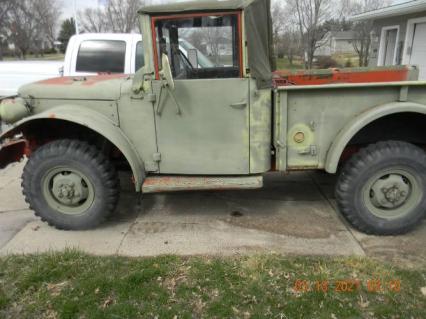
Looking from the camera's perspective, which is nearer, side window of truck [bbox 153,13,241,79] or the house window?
side window of truck [bbox 153,13,241,79]

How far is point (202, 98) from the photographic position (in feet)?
11.1

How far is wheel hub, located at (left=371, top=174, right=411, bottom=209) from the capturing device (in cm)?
354

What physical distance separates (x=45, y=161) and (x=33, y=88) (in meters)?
0.77

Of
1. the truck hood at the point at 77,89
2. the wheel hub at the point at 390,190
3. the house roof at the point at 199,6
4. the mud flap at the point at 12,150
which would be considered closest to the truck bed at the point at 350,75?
the house roof at the point at 199,6

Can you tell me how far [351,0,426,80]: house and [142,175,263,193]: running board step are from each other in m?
7.61

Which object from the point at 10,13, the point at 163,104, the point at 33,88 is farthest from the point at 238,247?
the point at 10,13

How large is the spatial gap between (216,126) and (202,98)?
0.28 meters

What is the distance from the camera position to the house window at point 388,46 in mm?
12156

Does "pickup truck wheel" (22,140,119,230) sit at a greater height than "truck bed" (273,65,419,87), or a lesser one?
lesser

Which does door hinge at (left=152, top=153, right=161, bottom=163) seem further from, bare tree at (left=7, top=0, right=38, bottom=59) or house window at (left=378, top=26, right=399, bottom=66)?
bare tree at (left=7, top=0, right=38, bottom=59)

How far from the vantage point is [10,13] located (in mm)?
29984

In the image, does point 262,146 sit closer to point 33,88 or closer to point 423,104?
Result: point 423,104

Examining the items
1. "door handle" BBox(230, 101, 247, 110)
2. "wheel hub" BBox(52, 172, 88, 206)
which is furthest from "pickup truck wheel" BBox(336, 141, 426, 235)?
"wheel hub" BBox(52, 172, 88, 206)

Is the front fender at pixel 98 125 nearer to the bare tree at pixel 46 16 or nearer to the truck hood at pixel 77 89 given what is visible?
the truck hood at pixel 77 89
